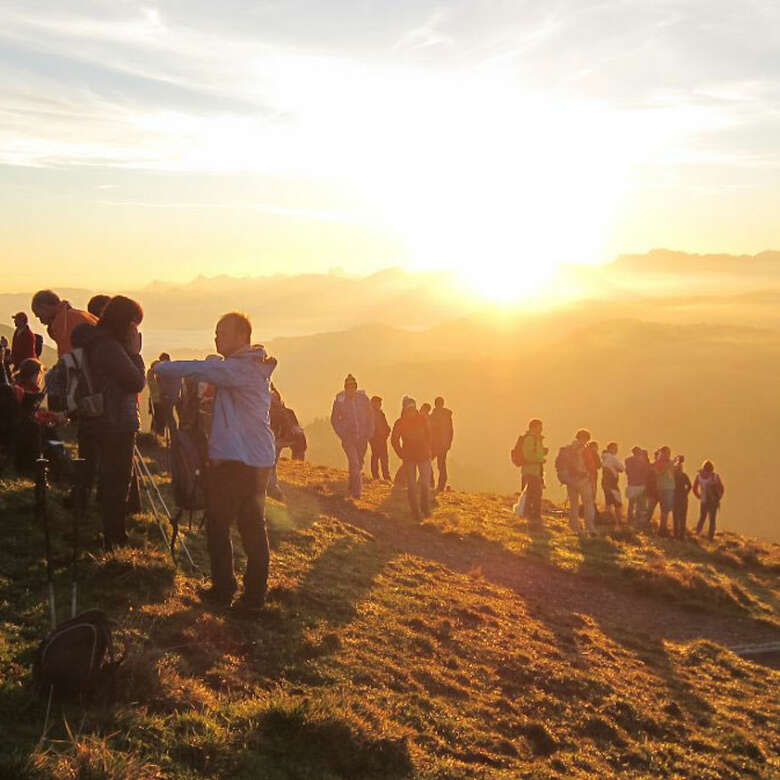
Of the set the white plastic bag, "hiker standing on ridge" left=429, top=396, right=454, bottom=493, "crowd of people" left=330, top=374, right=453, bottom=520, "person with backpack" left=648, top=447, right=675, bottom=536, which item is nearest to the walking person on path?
"person with backpack" left=648, top=447, right=675, bottom=536

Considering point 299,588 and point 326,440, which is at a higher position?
point 299,588

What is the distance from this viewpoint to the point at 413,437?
692 inches

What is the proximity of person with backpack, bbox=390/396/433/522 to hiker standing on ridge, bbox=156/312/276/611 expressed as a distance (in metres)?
9.42

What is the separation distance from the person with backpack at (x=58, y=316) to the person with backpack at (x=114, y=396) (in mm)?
1140

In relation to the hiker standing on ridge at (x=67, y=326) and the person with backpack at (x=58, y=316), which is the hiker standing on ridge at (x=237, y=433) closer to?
the hiker standing on ridge at (x=67, y=326)

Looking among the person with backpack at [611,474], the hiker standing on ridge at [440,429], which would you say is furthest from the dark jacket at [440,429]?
the person with backpack at [611,474]

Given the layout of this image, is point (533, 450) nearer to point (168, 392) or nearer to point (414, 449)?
point (414, 449)

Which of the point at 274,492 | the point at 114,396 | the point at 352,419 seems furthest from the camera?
the point at 352,419

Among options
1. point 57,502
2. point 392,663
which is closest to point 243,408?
point 392,663

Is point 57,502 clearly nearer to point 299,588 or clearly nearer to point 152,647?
point 299,588

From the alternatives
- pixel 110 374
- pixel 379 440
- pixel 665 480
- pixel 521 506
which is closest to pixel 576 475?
pixel 521 506

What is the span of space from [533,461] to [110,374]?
525 inches

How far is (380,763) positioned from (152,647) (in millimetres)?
2006

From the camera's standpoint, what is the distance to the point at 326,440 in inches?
Result: 6422
